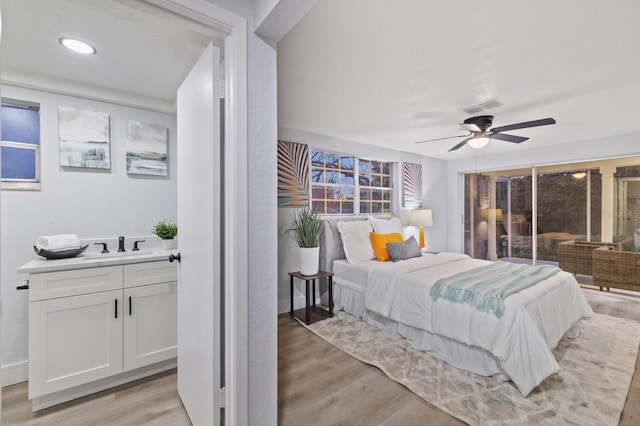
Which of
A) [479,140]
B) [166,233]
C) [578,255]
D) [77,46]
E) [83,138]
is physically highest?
[77,46]

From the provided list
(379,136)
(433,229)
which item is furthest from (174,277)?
(433,229)

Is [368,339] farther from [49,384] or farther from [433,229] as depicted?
[433,229]

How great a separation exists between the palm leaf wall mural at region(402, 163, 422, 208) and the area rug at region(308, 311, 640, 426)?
2.81 meters

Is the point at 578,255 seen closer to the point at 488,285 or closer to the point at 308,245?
the point at 488,285

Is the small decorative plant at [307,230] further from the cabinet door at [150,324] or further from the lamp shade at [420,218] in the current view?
the lamp shade at [420,218]

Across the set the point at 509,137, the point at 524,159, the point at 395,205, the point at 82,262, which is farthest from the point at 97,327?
the point at 524,159

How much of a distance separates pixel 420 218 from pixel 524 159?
201cm

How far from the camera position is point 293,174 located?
3887 mm

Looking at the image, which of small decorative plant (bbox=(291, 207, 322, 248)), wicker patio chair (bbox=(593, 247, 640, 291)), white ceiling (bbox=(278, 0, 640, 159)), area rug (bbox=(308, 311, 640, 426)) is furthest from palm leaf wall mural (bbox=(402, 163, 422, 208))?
area rug (bbox=(308, 311, 640, 426))

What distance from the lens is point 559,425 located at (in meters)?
1.86

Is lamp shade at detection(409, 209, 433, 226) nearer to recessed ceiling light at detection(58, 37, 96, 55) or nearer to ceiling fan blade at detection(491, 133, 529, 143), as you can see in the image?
ceiling fan blade at detection(491, 133, 529, 143)

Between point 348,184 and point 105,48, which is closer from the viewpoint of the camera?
point 105,48

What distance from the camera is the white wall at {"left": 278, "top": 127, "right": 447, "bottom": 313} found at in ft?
12.4

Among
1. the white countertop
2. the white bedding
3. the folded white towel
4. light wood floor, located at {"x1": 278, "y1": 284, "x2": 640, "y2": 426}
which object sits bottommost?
light wood floor, located at {"x1": 278, "y1": 284, "x2": 640, "y2": 426}
